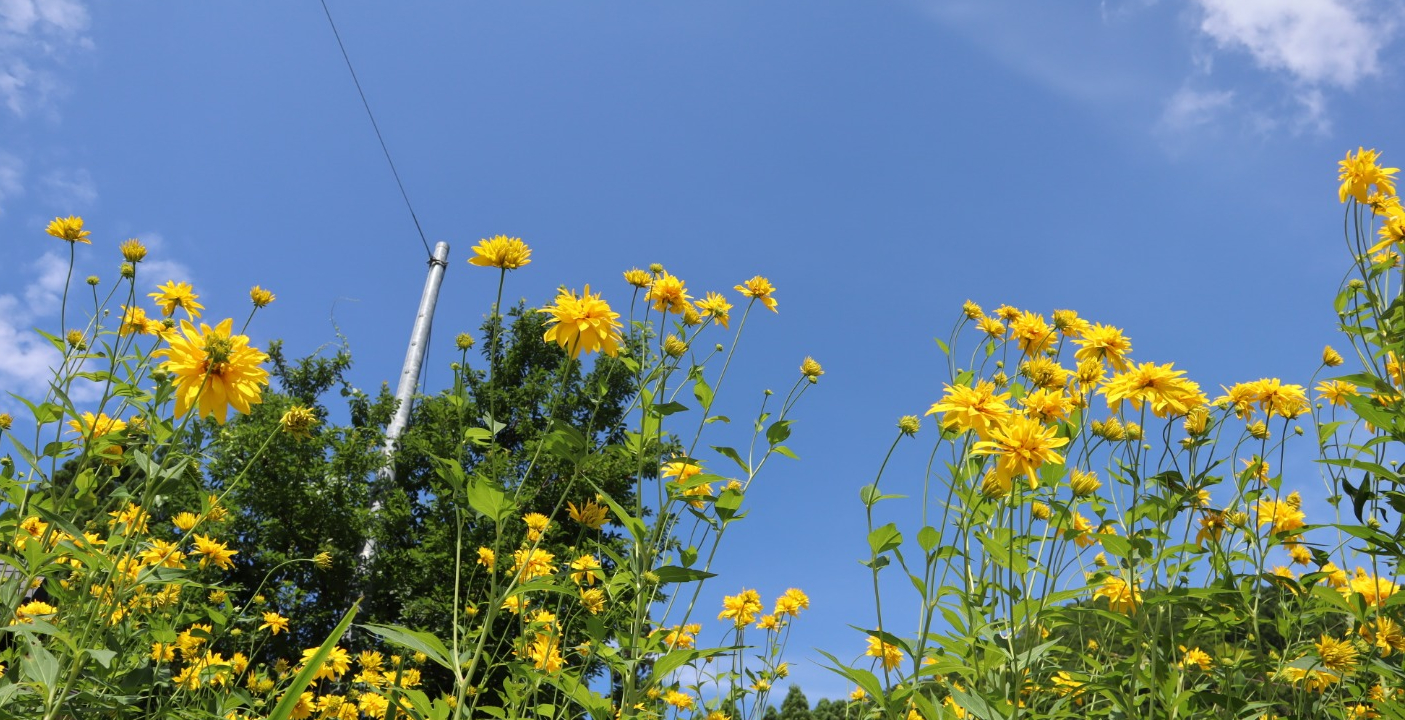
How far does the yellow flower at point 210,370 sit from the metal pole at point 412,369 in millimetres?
12771

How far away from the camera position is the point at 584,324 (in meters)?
2.21

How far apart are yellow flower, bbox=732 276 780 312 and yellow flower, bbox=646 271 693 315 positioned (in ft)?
1.56

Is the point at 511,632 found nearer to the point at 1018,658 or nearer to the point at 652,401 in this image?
the point at 652,401

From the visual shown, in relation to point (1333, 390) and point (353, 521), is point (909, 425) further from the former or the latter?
point (353, 521)

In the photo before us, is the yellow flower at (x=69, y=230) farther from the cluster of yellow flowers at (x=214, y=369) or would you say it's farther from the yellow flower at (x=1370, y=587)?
the yellow flower at (x=1370, y=587)

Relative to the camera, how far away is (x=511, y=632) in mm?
6297

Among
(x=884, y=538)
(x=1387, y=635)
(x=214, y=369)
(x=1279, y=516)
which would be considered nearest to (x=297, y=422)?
(x=214, y=369)

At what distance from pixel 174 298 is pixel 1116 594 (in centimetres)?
375

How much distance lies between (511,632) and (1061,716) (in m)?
4.93

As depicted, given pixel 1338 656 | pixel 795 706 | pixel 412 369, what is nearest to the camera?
pixel 1338 656

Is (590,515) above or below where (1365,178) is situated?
below

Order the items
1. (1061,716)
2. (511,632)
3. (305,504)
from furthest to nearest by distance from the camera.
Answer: (305,504) < (511,632) < (1061,716)

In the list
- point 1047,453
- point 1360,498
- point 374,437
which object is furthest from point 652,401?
point 374,437

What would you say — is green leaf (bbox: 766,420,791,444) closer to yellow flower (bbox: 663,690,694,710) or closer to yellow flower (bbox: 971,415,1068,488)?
yellow flower (bbox: 971,415,1068,488)
